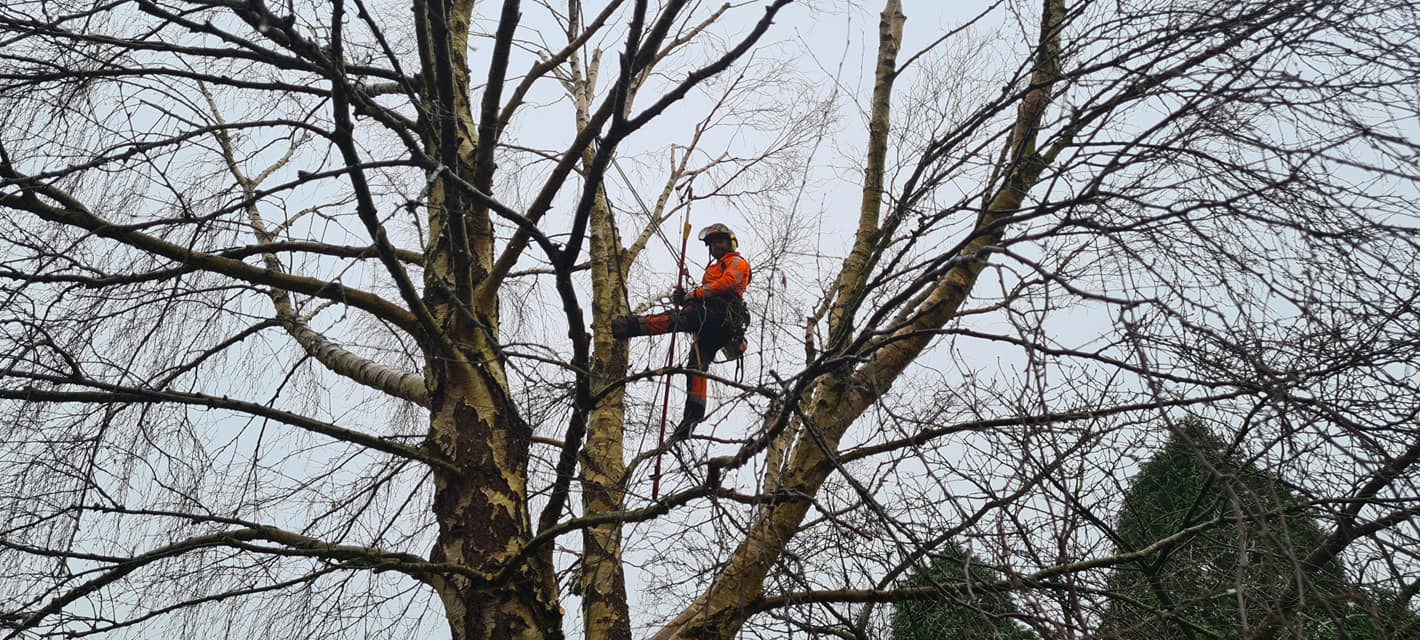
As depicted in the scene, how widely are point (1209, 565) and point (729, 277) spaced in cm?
278

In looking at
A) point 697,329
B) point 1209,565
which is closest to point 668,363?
point 697,329

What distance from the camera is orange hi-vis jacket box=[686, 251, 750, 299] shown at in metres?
5.22

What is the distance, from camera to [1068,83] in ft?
10.4

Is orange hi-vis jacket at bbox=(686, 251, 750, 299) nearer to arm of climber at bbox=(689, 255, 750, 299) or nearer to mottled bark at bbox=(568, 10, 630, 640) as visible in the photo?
arm of climber at bbox=(689, 255, 750, 299)

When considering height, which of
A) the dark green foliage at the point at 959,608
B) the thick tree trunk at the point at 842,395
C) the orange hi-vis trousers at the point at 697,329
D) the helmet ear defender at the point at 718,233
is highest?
the helmet ear defender at the point at 718,233

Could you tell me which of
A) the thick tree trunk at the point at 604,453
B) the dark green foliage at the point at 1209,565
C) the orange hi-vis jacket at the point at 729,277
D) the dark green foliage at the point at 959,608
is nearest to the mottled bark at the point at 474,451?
the thick tree trunk at the point at 604,453

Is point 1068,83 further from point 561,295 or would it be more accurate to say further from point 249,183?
point 249,183

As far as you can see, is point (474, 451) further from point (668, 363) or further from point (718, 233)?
point (718, 233)

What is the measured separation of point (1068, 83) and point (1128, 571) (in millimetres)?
1782

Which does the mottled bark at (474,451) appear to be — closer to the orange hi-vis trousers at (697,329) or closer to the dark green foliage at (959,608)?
the orange hi-vis trousers at (697,329)

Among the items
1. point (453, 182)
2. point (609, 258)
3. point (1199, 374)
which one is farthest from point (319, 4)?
point (1199, 374)

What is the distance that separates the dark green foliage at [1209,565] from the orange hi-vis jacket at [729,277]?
7.02 ft

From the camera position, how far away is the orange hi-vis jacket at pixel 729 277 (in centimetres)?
522

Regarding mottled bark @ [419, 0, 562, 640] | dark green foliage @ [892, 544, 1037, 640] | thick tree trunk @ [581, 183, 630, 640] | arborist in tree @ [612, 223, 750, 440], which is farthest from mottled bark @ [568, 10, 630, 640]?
dark green foliage @ [892, 544, 1037, 640]
